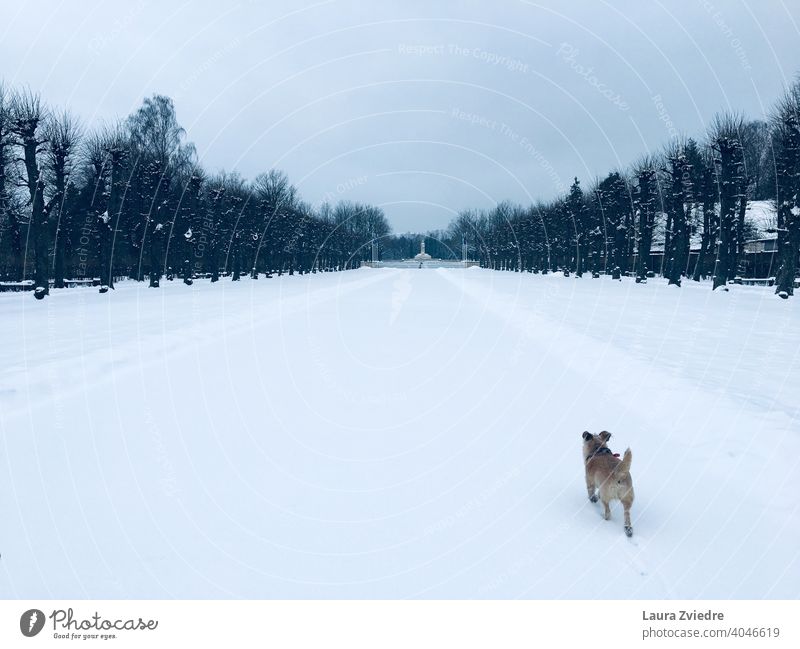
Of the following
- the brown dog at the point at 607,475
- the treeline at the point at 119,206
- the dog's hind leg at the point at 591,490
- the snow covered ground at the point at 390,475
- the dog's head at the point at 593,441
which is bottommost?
the snow covered ground at the point at 390,475

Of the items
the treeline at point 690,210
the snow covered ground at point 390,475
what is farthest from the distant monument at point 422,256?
the snow covered ground at point 390,475

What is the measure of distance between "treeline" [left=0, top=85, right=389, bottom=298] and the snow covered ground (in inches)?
1033

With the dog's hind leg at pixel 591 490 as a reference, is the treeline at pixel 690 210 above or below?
above

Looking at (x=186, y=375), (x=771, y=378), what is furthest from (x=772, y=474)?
(x=186, y=375)

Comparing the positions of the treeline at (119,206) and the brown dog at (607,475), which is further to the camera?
the treeline at (119,206)

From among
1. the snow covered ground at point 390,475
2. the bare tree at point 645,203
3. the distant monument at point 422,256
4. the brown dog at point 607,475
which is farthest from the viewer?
the distant monument at point 422,256

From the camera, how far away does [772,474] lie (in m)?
5.49

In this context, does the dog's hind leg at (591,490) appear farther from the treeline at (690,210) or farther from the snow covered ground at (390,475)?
the treeline at (690,210)

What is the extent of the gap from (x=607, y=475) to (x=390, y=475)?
6.89ft

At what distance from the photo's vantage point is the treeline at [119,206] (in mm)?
33125

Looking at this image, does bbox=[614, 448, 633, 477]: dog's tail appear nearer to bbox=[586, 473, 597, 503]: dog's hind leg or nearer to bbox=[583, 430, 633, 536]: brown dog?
bbox=[583, 430, 633, 536]: brown dog

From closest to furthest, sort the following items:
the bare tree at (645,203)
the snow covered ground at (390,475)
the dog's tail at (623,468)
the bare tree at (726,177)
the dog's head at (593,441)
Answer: the snow covered ground at (390,475), the dog's tail at (623,468), the dog's head at (593,441), the bare tree at (726,177), the bare tree at (645,203)

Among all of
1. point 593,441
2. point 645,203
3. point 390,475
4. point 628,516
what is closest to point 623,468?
point 628,516

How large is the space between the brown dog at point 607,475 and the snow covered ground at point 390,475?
221 mm
